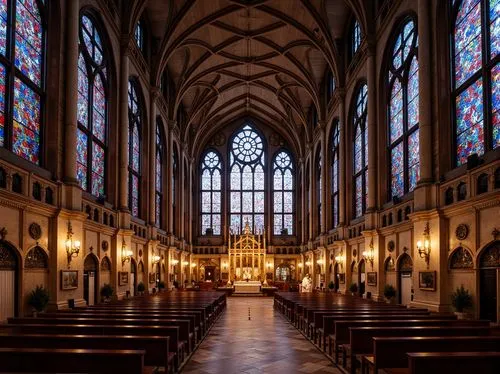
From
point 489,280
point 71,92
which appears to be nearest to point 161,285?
point 71,92

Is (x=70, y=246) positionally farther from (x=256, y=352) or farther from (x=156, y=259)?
(x=156, y=259)

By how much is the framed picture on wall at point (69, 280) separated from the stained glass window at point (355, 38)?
2127cm

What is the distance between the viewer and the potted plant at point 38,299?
54.3ft

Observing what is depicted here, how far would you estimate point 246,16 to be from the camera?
1448 inches

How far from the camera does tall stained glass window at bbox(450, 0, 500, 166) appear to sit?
16.7 meters

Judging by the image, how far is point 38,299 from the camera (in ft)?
54.4

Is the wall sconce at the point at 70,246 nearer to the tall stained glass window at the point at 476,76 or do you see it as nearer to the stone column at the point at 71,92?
the stone column at the point at 71,92

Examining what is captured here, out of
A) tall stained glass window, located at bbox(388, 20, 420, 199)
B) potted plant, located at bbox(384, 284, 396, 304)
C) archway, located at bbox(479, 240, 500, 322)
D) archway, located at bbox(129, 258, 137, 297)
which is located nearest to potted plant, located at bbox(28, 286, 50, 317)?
archway, located at bbox(129, 258, 137, 297)

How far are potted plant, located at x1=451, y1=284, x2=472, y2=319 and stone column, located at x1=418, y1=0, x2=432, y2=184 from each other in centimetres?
473

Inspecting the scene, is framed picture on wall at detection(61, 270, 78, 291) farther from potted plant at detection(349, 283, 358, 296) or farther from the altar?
the altar

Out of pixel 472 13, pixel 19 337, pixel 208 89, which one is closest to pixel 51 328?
pixel 19 337

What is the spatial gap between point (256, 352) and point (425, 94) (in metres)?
11.9

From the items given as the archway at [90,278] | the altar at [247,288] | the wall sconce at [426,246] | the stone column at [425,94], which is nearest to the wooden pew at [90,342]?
the wall sconce at [426,246]

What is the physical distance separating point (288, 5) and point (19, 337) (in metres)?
29.4
